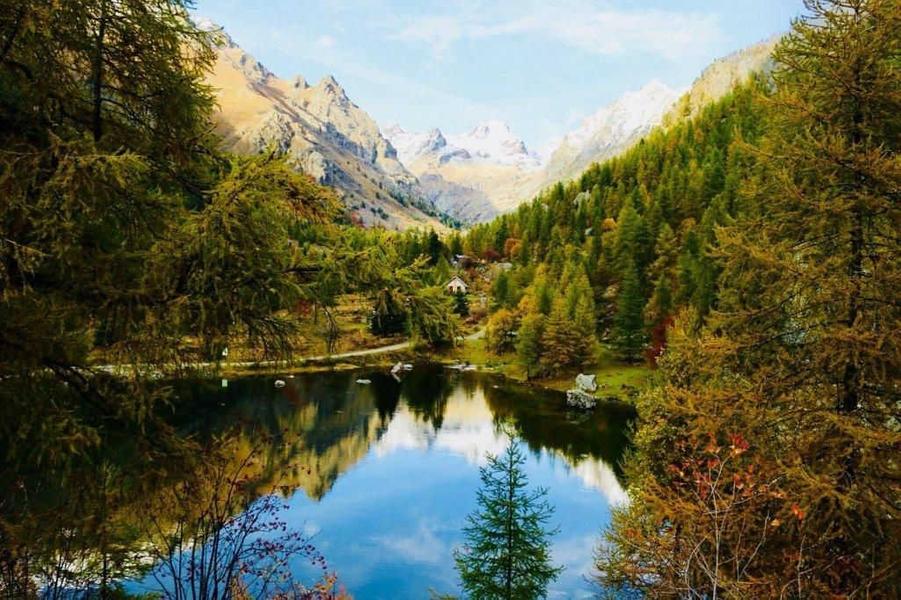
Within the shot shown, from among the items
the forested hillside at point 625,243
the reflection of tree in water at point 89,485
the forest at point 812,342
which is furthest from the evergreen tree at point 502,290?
the reflection of tree in water at point 89,485

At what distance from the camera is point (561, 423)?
164 ft

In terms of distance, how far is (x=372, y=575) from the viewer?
26.0 m

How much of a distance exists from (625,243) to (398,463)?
59107mm

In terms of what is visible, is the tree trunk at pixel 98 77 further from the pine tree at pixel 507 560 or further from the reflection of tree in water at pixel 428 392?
the reflection of tree in water at pixel 428 392

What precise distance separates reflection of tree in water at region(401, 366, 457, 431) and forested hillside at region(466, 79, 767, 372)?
10.8 metres

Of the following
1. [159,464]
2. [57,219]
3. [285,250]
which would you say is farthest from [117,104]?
[159,464]

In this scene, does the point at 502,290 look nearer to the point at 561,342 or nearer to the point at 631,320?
the point at 561,342

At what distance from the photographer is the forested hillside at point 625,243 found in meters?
66.1

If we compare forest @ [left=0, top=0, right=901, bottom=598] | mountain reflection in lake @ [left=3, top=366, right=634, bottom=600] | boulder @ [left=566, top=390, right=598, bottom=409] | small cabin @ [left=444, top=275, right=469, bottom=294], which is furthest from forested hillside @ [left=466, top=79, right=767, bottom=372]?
mountain reflection in lake @ [left=3, top=366, right=634, bottom=600]

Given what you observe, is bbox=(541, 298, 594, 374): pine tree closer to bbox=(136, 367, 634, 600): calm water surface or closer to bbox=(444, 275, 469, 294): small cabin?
bbox=(136, 367, 634, 600): calm water surface

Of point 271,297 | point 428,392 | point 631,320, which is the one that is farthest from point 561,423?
point 271,297

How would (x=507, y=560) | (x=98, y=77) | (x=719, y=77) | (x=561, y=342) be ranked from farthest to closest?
1. (x=719, y=77)
2. (x=561, y=342)
3. (x=507, y=560)
4. (x=98, y=77)

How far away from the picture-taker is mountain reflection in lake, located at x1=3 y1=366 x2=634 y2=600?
25.7m

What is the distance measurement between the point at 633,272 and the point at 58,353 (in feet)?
225
